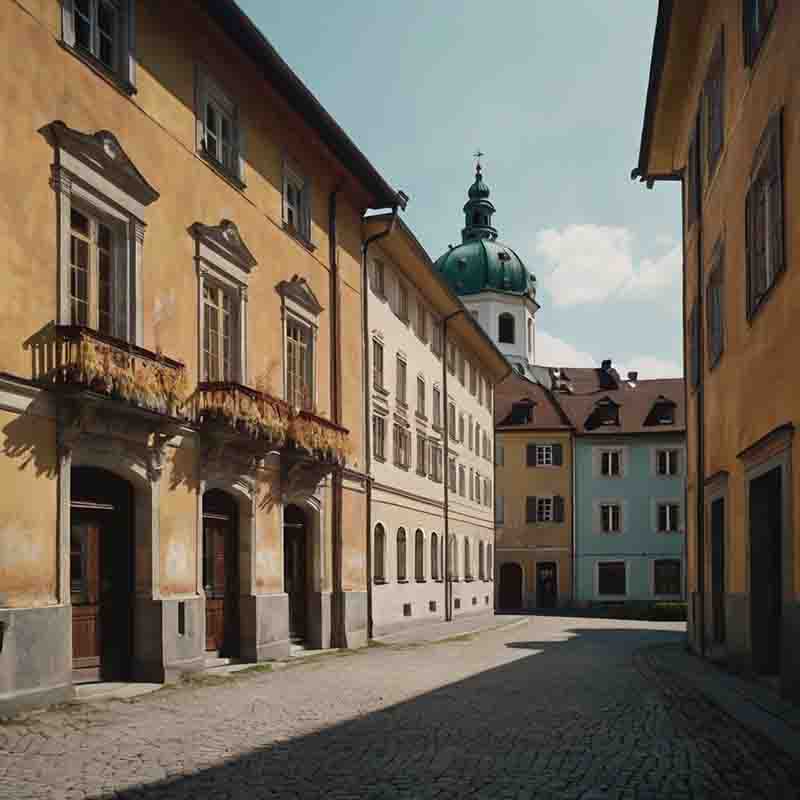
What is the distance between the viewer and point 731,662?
1811cm

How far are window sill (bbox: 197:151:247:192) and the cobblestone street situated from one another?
814 centimetres

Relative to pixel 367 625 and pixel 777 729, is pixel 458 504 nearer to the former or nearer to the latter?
pixel 367 625

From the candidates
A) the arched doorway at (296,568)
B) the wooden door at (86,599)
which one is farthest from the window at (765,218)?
the arched doorway at (296,568)

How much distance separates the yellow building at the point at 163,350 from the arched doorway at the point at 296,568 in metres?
0.06

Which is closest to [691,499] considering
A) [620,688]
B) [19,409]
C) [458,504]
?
[620,688]

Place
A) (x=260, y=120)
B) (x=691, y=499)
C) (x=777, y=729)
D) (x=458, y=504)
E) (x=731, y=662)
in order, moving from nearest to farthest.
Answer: (x=777, y=729), (x=731, y=662), (x=260, y=120), (x=691, y=499), (x=458, y=504)

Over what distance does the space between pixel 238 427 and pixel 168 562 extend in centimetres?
256

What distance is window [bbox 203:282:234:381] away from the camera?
763 inches

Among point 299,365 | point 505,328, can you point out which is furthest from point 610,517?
point 299,365

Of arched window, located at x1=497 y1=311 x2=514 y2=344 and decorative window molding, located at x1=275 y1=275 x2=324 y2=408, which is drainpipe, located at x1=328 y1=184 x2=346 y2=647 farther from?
arched window, located at x1=497 y1=311 x2=514 y2=344

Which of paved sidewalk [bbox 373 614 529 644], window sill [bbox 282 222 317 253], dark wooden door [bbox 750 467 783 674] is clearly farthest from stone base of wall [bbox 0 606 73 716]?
paved sidewalk [bbox 373 614 529 644]

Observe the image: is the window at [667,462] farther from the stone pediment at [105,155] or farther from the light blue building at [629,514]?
the stone pediment at [105,155]

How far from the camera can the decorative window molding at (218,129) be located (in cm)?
1897

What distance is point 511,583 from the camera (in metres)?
63.9
